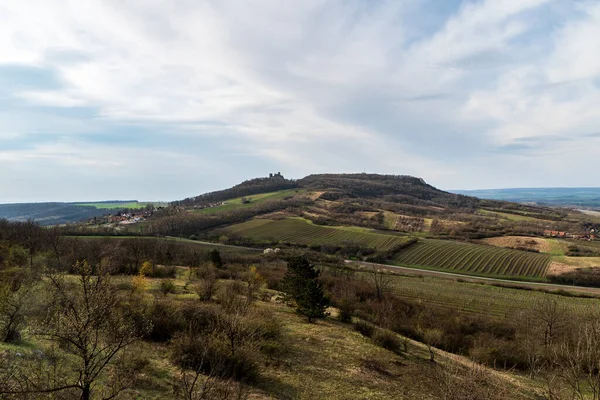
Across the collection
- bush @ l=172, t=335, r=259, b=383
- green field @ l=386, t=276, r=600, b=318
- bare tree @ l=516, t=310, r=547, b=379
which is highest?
bush @ l=172, t=335, r=259, b=383

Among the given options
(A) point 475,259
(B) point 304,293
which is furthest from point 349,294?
(A) point 475,259

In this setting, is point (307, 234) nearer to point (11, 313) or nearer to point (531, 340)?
point (531, 340)

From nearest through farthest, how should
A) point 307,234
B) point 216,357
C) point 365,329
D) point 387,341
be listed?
point 216,357, point 387,341, point 365,329, point 307,234

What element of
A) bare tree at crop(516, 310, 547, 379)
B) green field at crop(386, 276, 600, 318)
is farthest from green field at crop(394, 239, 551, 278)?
bare tree at crop(516, 310, 547, 379)

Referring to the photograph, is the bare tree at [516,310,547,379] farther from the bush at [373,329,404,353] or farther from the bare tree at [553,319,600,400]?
the bush at [373,329,404,353]

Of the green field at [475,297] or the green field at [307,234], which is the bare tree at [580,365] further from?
the green field at [307,234]

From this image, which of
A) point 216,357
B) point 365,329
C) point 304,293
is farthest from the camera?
point 304,293

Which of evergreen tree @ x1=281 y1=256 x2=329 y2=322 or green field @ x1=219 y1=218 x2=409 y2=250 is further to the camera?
green field @ x1=219 y1=218 x2=409 y2=250

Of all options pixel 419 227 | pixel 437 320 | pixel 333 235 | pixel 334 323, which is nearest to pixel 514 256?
pixel 419 227
